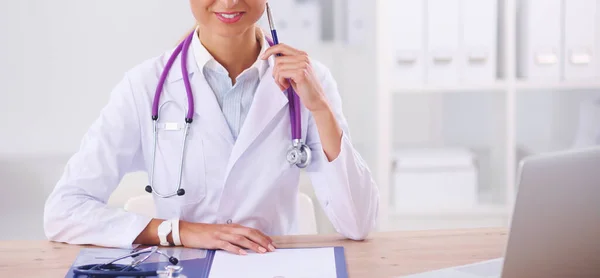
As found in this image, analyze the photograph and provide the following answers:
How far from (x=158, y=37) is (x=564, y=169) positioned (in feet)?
7.65

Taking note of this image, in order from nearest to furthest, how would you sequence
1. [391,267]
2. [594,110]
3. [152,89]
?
[391,267], [152,89], [594,110]

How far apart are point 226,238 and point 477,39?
151cm

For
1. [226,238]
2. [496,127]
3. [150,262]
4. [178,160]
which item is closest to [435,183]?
[496,127]

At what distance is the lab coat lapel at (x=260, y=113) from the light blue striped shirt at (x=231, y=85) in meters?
0.04

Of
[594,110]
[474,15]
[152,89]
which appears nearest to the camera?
[152,89]

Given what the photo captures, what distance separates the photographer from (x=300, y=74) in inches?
64.6

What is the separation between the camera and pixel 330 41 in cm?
321

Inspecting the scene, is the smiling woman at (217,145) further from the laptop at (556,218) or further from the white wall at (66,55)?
the white wall at (66,55)

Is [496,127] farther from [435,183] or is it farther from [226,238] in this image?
[226,238]

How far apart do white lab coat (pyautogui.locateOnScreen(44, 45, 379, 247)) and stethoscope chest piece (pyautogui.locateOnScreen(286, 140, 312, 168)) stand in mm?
31

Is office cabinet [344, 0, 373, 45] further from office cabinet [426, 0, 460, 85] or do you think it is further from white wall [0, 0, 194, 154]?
white wall [0, 0, 194, 154]

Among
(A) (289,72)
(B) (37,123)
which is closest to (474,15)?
(A) (289,72)

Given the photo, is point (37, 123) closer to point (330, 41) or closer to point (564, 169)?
point (330, 41)

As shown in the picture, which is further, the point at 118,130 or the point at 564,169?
the point at 118,130
